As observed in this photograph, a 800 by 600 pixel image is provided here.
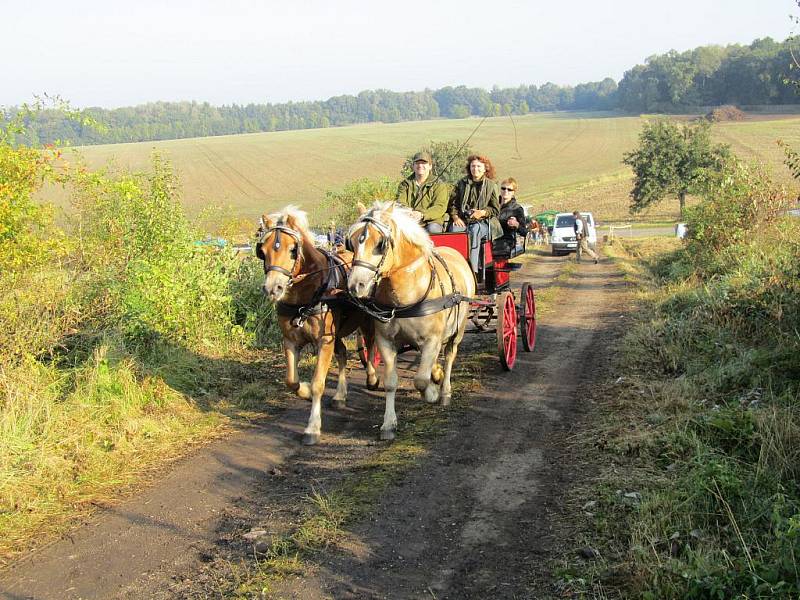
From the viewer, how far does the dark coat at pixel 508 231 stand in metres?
9.86

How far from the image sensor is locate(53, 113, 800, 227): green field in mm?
55000

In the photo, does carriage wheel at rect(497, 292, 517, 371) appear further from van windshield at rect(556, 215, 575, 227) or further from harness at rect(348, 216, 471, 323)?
van windshield at rect(556, 215, 575, 227)

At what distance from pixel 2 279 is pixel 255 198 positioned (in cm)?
5099

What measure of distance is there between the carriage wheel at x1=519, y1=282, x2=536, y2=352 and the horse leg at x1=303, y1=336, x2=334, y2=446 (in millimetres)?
3731

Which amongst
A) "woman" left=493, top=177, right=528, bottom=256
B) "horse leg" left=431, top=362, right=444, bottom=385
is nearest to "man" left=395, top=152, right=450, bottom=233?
"woman" left=493, top=177, right=528, bottom=256

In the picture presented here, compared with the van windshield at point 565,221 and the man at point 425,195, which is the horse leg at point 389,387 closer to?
the man at point 425,195

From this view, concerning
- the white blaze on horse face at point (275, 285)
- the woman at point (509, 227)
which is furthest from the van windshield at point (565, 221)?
the white blaze on horse face at point (275, 285)

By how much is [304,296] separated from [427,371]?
1.47 m

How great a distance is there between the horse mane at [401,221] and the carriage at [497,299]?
1798mm

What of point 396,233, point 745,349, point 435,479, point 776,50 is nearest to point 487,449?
point 435,479

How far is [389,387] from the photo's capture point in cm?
712

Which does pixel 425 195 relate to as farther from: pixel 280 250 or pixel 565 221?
pixel 565 221

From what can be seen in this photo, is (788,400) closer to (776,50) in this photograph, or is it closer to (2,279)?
(2,279)

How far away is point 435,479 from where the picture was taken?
5934 mm
